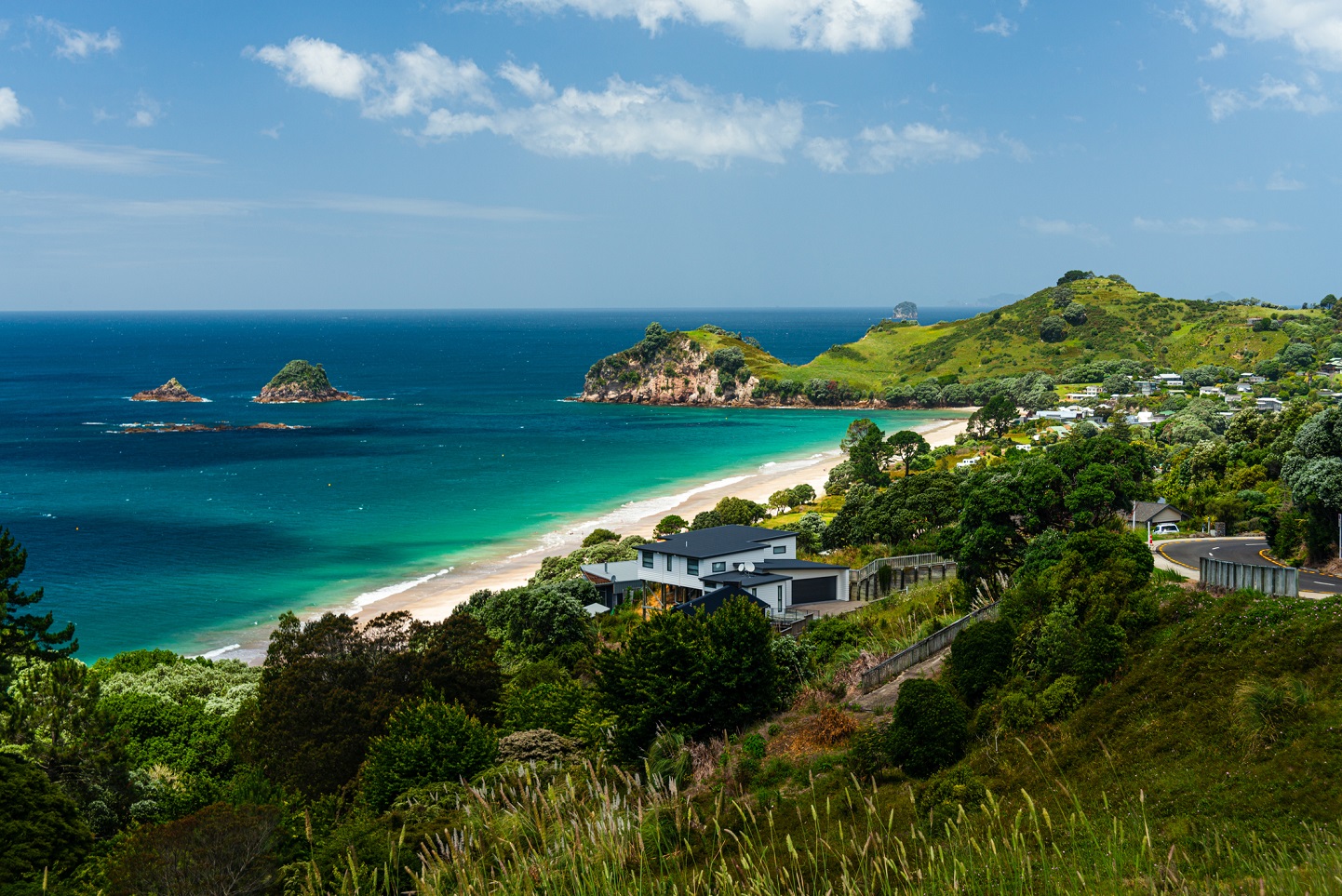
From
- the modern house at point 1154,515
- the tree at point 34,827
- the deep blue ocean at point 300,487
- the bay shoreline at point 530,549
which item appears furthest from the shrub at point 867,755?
the deep blue ocean at point 300,487


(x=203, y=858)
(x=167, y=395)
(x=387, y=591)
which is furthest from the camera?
(x=167, y=395)

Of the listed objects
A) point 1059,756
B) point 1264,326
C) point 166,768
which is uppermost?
point 1264,326

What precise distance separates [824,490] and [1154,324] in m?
115

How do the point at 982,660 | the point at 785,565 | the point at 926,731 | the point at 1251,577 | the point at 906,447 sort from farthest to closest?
the point at 906,447
the point at 785,565
the point at 982,660
the point at 1251,577
the point at 926,731

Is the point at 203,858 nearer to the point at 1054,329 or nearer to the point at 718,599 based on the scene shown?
the point at 718,599

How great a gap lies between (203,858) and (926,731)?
1304 cm

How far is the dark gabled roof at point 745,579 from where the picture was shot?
38281mm

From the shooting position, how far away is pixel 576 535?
68.1 m

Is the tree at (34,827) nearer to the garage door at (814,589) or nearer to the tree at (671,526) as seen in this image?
the garage door at (814,589)

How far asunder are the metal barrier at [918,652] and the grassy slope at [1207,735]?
5400 millimetres

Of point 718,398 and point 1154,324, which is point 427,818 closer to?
point 718,398

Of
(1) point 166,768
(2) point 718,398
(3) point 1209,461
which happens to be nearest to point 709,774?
(1) point 166,768

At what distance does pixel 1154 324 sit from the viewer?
166 m

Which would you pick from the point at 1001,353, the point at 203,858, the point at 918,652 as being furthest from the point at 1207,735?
the point at 1001,353
